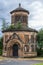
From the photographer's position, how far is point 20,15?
45.0 meters

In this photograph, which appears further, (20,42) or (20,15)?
(20,15)

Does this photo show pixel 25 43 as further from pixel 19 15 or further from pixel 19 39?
pixel 19 15

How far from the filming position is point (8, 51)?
41.2 m

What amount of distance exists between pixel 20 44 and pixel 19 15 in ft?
24.4

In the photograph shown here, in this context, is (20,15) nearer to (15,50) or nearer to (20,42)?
(20,42)

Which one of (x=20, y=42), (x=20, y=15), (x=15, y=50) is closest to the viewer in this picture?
(x=20, y=42)

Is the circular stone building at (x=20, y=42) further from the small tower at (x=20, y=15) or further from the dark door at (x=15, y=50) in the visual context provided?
the small tower at (x=20, y=15)

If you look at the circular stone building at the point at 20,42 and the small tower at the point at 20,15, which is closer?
the circular stone building at the point at 20,42

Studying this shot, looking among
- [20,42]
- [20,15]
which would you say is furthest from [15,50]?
[20,15]

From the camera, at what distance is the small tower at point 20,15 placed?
44.9 metres

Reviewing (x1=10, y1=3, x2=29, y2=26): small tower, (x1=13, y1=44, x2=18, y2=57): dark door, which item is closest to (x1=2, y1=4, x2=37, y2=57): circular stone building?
(x1=13, y1=44, x2=18, y2=57): dark door

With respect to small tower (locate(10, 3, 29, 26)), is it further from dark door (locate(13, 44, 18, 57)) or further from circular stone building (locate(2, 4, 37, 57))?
dark door (locate(13, 44, 18, 57))

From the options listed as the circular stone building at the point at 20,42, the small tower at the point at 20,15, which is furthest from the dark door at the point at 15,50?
the small tower at the point at 20,15

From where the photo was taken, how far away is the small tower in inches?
1768
